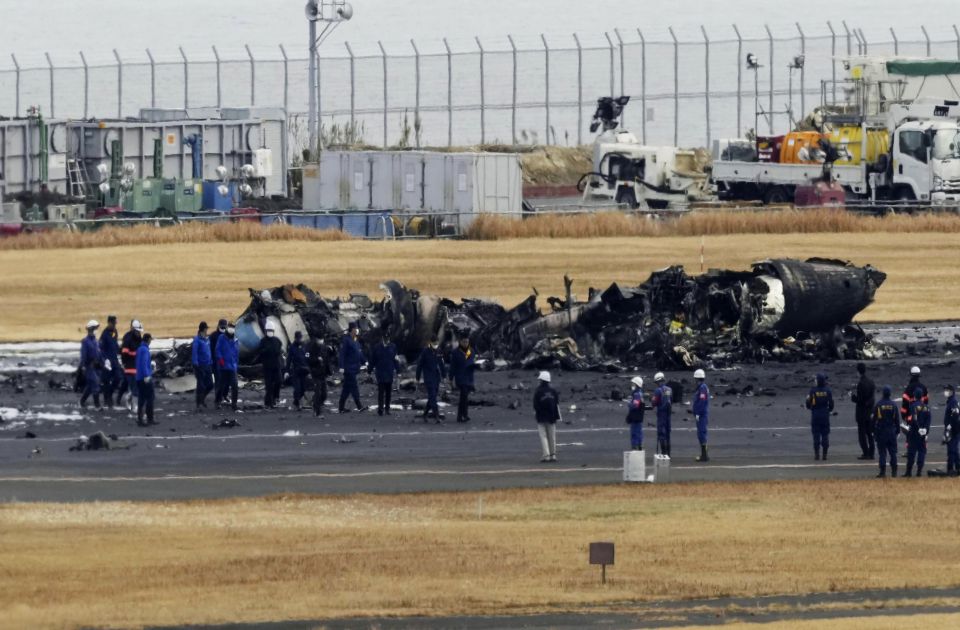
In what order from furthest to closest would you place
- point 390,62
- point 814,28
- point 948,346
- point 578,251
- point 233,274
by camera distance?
point 814,28, point 390,62, point 578,251, point 233,274, point 948,346

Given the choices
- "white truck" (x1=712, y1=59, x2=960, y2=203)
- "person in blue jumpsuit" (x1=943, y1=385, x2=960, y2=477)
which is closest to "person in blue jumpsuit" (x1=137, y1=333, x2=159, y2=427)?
"person in blue jumpsuit" (x1=943, y1=385, x2=960, y2=477)

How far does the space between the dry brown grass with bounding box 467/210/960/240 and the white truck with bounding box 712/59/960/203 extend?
2779 mm

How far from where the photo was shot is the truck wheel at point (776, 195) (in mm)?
64750

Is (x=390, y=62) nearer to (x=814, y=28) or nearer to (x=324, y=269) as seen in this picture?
(x=324, y=269)

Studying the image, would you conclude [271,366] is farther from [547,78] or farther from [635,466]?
[547,78]

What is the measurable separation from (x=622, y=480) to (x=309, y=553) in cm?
630

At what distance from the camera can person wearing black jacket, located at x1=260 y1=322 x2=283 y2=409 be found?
33.3 m

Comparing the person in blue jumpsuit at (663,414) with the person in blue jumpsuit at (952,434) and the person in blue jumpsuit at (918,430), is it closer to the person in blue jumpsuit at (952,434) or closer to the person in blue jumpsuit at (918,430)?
the person in blue jumpsuit at (918,430)

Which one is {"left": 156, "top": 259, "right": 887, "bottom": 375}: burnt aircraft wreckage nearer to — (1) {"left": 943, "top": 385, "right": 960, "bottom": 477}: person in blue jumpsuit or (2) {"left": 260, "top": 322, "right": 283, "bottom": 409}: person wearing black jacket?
(2) {"left": 260, "top": 322, "right": 283, "bottom": 409}: person wearing black jacket

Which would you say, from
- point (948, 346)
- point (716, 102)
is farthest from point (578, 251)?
point (716, 102)

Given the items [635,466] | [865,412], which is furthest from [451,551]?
[865,412]

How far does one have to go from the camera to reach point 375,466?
90.8 ft

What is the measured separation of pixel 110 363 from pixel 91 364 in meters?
0.32

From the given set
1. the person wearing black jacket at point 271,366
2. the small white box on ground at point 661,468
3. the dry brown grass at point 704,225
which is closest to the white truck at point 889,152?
the dry brown grass at point 704,225
